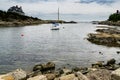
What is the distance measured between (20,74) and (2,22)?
16796 centimetres

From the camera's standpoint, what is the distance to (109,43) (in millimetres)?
64438

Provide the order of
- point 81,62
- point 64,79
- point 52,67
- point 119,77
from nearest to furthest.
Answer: point 119,77, point 64,79, point 52,67, point 81,62

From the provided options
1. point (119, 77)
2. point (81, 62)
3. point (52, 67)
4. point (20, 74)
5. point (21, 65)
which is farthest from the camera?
point (81, 62)

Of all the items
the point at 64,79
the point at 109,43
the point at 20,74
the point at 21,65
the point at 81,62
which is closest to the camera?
the point at 64,79

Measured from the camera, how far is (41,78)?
20672 millimetres

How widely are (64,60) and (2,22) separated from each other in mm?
153366

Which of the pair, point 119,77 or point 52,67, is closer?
point 119,77

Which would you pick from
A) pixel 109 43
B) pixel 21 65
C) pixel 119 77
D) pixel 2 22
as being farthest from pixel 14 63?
pixel 2 22

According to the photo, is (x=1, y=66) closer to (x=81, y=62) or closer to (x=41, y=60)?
(x=41, y=60)

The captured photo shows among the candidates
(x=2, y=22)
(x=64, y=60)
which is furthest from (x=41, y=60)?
(x=2, y=22)

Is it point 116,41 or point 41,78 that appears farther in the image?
point 116,41

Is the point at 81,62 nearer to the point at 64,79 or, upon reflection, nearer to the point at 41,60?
the point at 41,60

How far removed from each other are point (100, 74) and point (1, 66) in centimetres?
1690

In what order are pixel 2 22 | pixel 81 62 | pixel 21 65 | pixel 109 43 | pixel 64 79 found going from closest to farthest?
pixel 64 79 < pixel 21 65 < pixel 81 62 < pixel 109 43 < pixel 2 22
